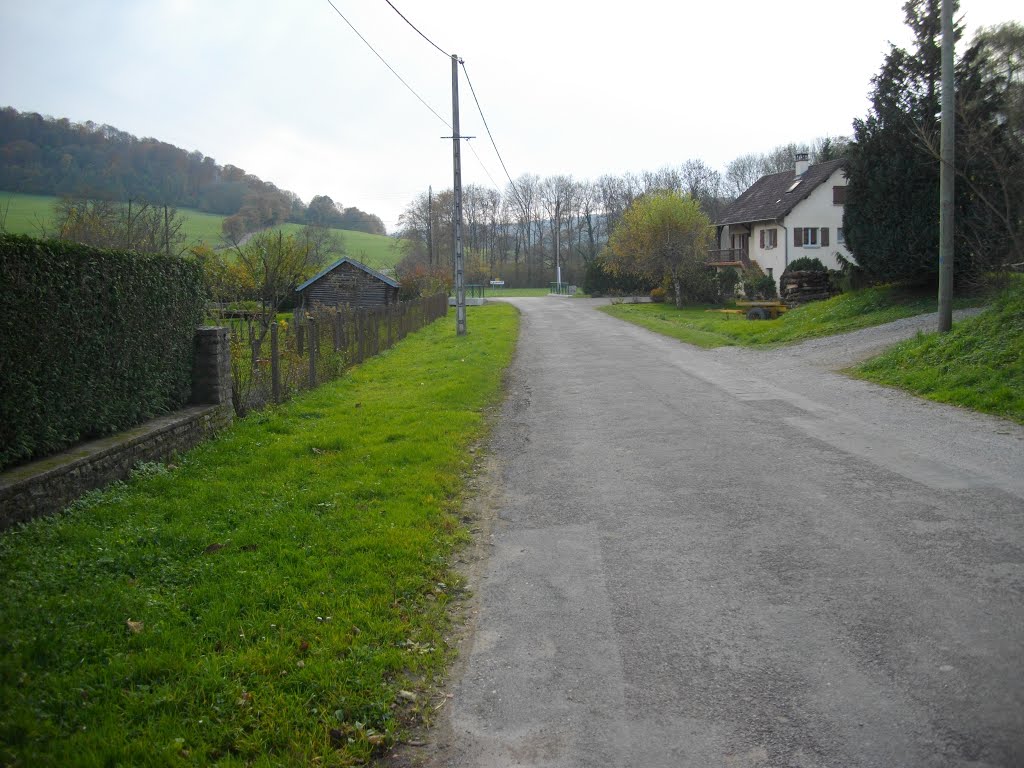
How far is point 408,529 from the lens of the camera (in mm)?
6336

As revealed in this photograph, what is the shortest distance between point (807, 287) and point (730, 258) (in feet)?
75.8

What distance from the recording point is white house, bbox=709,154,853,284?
49.2 m

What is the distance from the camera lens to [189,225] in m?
40.8

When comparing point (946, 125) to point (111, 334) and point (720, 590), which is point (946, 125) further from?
point (111, 334)

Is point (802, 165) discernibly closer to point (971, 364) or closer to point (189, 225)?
point (189, 225)

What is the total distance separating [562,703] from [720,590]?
168cm

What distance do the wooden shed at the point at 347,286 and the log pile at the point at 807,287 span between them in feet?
68.8

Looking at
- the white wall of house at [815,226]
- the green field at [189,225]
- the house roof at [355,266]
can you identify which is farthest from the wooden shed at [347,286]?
the white wall of house at [815,226]

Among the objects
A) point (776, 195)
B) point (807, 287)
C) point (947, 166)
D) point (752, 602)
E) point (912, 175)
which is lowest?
point (752, 602)

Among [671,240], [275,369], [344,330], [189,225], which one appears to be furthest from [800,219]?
[275,369]

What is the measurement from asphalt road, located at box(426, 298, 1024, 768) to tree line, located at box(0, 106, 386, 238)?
11880 millimetres

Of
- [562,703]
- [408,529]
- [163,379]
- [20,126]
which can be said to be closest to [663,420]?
[408,529]

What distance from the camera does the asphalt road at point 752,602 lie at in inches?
138

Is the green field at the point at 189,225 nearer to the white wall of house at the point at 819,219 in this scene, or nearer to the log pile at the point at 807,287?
the log pile at the point at 807,287
